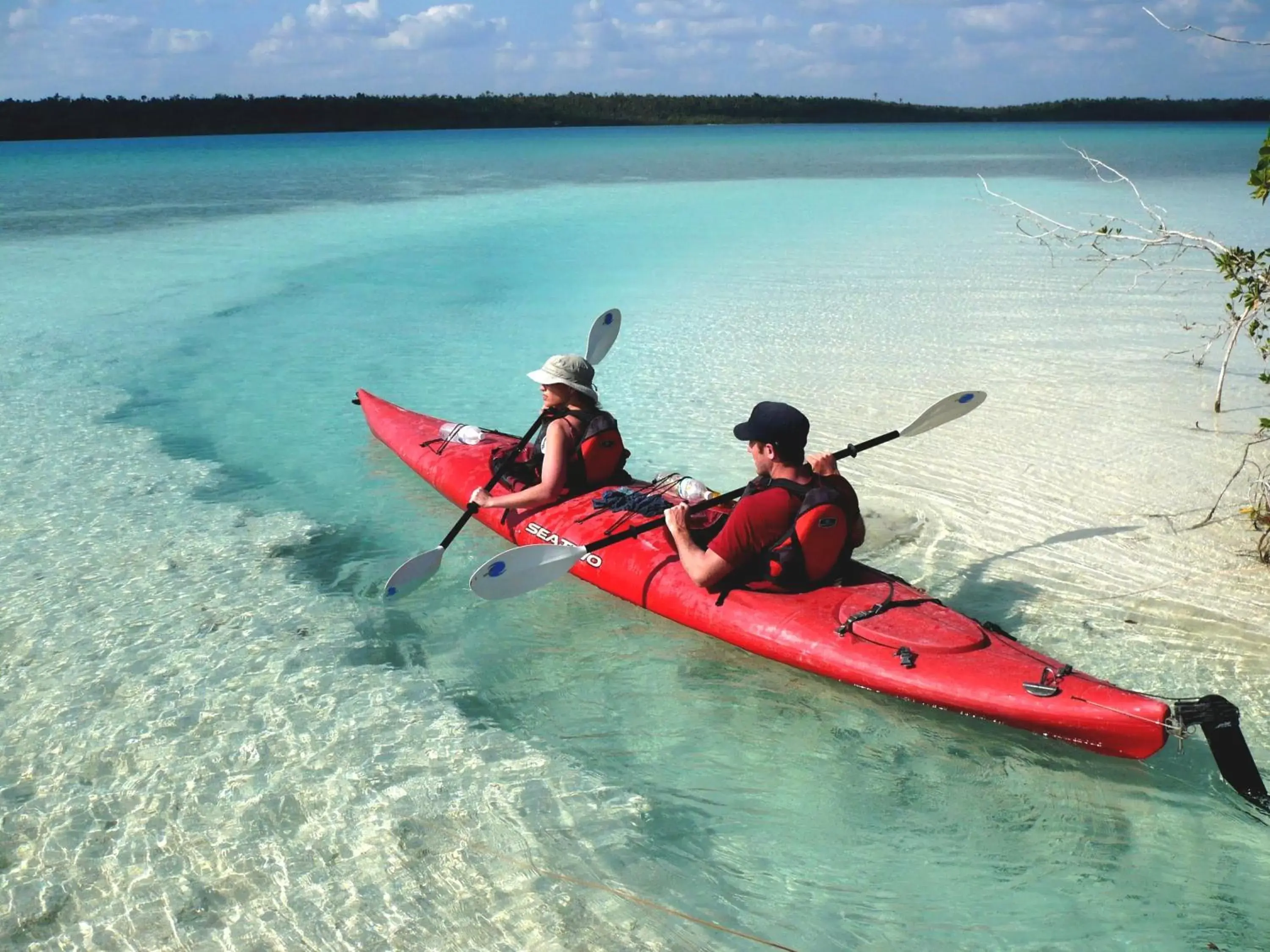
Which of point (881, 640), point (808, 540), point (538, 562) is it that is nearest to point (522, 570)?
point (538, 562)

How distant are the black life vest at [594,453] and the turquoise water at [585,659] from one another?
612mm

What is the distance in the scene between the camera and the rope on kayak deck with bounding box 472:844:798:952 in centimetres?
335

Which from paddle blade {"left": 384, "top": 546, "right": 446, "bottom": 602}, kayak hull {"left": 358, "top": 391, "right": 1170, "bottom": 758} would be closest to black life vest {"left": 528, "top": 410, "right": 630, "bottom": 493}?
kayak hull {"left": 358, "top": 391, "right": 1170, "bottom": 758}

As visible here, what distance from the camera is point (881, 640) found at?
4352mm

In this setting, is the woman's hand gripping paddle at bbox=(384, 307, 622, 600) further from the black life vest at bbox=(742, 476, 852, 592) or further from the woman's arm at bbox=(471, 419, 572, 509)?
the black life vest at bbox=(742, 476, 852, 592)

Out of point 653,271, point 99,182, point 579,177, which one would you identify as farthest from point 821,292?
point 99,182

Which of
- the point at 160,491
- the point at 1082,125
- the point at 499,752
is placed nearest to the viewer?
the point at 499,752

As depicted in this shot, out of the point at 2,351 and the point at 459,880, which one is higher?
the point at 2,351

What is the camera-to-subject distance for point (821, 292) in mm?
13242

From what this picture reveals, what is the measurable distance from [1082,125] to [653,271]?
85217mm

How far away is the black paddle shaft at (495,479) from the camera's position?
5617 mm

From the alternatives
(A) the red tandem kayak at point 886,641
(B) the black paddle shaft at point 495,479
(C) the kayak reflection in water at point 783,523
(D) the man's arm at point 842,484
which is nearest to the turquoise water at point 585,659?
(A) the red tandem kayak at point 886,641

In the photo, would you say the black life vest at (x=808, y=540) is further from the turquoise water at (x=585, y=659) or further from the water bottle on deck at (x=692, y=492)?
the water bottle on deck at (x=692, y=492)

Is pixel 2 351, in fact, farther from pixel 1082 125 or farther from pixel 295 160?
pixel 1082 125
